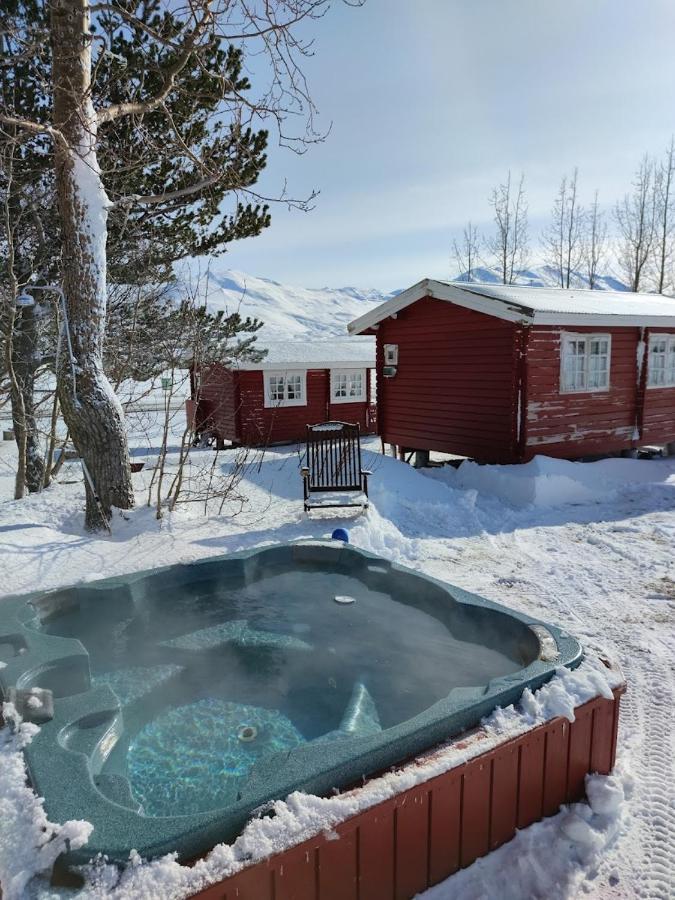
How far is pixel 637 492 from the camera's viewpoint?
8570mm

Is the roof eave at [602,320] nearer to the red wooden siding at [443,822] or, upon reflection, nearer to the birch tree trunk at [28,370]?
the red wooden siding at [443,822]

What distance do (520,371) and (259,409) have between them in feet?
25.9

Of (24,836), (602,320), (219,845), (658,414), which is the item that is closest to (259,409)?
(602,320)

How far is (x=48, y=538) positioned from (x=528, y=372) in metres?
6.82

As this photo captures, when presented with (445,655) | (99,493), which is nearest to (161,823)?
(445,655)

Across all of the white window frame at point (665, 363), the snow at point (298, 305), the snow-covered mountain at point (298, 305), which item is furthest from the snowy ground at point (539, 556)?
the snow at point (298, 305)

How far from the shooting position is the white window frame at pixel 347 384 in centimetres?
1600

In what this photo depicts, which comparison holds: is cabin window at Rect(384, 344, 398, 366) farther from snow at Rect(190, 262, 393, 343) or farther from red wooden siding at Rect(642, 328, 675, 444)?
snow at Rect(190, 262, 393, 343)

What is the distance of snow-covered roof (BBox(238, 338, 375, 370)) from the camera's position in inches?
587

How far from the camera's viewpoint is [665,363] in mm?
10867

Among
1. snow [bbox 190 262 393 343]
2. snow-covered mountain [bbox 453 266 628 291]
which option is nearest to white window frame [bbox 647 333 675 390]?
snow-covered mountain [bbox 453 266 628 291]

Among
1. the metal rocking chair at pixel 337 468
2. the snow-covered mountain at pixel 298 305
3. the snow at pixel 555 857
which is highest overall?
the snow-covered mountain at pixel 298 305

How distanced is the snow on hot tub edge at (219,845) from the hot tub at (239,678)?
0.06 meters

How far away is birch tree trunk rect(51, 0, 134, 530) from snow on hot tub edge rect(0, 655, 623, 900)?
3.52 metres
